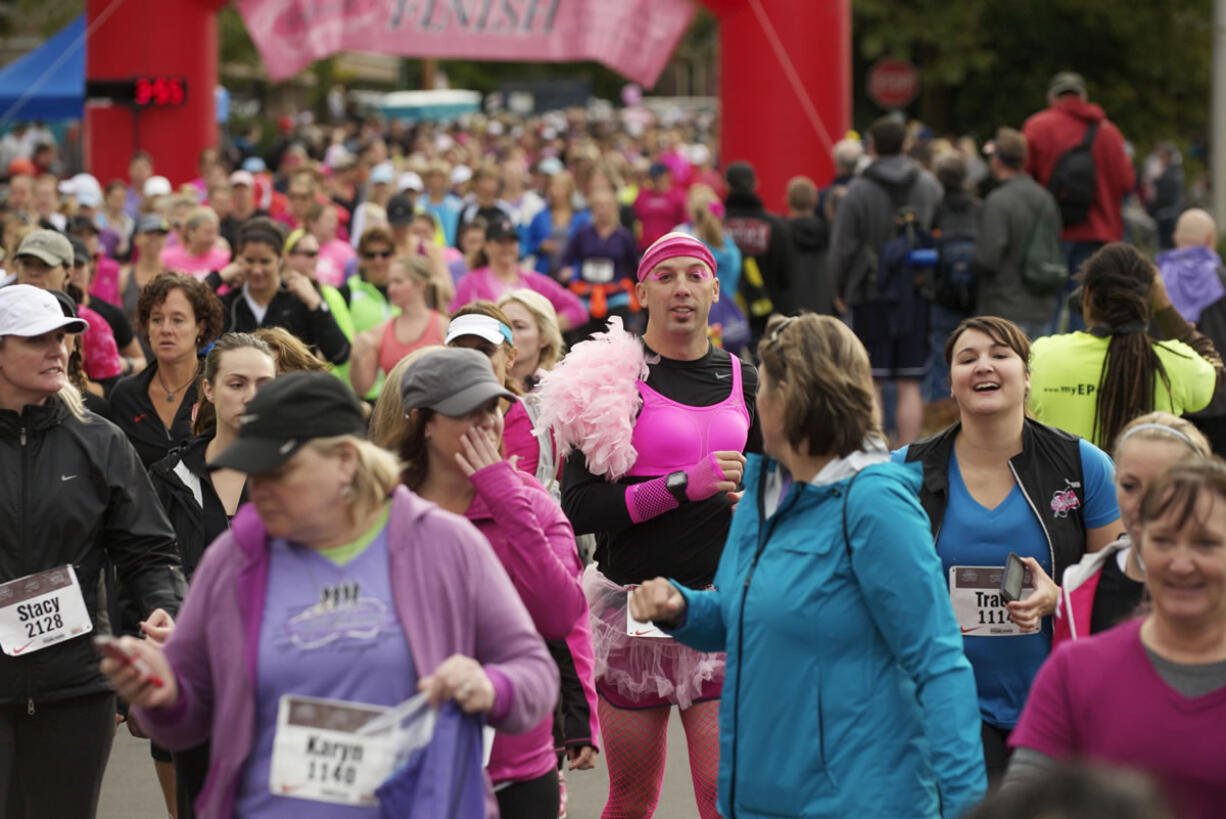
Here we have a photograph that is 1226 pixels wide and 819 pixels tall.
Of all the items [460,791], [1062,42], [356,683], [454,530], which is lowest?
[460,791]

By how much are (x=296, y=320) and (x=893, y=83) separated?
24586mm

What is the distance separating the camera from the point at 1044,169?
1448 cm

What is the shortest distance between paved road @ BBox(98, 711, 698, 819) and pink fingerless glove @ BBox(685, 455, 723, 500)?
7.22 feet

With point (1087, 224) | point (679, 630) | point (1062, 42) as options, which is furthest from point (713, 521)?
point (1062, 42)

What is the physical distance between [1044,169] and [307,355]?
9.41 m

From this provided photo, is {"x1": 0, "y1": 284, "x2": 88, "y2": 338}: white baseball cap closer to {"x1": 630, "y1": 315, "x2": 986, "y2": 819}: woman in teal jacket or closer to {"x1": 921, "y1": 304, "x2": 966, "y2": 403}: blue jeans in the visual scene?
{"x1": 630, "y1": 315, "x2": 986, "y2": 819}: woman in teal jacket

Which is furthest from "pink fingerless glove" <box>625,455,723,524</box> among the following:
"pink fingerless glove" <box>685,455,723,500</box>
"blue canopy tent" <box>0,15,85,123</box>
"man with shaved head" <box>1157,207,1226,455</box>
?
"blue canopy tent" <box>0,15,85,123</box>

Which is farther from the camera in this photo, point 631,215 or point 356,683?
point 631,215

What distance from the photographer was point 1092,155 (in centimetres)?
1428

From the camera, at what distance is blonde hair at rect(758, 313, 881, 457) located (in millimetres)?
3918

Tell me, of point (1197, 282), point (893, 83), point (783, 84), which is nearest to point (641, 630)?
point (1197, 282)

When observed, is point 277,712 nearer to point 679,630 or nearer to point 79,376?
point 679,630

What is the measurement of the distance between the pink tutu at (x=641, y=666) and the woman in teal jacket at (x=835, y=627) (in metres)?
1.41

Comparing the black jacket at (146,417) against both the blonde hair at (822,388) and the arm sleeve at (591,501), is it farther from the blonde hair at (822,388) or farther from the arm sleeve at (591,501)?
the blonde hair at (822,388)
